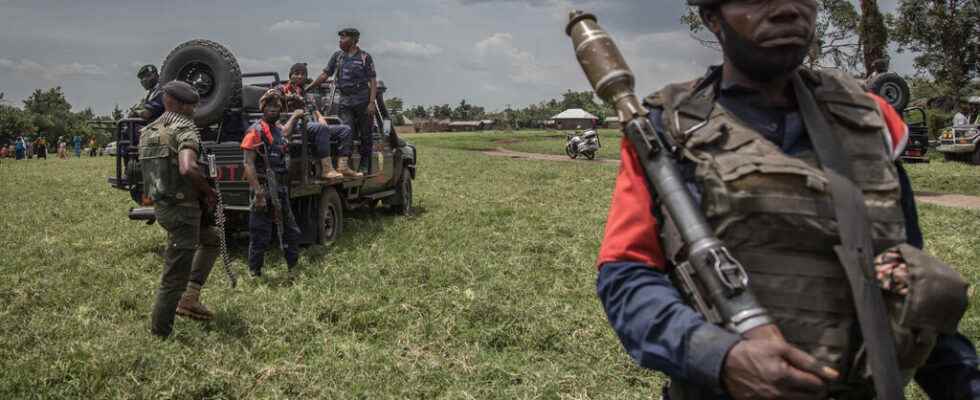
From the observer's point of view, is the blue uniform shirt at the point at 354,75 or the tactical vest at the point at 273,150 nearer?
the tactical vest at the point at 273,150

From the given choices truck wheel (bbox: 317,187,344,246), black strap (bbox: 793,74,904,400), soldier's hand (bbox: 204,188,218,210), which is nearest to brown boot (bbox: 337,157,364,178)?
truck wheel (bbox: 317,187,344,246)

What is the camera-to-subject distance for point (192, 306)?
570cm

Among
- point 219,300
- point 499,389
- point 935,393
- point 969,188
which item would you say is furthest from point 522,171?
point 935,393

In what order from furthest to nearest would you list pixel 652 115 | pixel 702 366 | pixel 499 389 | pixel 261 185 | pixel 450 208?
pixel 450 208
pixel 261 185
pixel 499 389
pixel 652 115
pixel 702 366

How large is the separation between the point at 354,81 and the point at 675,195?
8.24 meters

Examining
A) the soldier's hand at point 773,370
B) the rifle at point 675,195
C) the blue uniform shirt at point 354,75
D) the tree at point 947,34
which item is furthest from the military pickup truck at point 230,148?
the tree at point 947,34

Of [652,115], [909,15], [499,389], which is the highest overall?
[909,15]

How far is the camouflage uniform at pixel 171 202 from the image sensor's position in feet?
17.5

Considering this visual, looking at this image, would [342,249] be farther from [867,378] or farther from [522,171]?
[522,171]

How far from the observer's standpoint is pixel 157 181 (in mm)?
5348

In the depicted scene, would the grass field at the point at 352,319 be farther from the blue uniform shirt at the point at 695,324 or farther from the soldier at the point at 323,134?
the blue uniform shirt at the point at 695,324

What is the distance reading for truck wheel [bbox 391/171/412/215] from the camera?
37.5ft

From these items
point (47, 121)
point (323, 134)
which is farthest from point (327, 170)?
point (47, 121)

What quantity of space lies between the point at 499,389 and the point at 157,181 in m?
2.83
